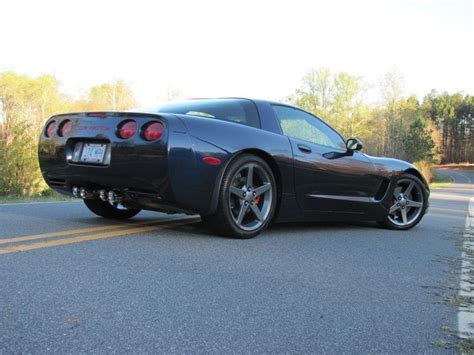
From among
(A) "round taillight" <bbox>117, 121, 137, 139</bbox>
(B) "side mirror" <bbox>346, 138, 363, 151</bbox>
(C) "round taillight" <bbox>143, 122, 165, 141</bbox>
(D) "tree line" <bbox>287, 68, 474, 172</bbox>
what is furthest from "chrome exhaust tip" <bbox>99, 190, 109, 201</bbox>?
(D) "tree line" <bbox>287, 68, 474, 172</bbox>

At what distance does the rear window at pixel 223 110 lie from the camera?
4.69 m

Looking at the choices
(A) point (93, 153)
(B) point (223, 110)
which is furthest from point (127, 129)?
(B) point (223, 110)

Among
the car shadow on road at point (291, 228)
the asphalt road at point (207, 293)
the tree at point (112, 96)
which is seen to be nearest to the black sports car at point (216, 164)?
the car shadow on road at point (291, 228)

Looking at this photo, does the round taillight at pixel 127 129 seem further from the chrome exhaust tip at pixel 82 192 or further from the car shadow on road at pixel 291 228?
the car shadow on road at pixel 291 228

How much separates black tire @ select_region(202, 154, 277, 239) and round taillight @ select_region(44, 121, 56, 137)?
5.48 ft

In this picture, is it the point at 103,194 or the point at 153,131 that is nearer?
the point at 153,131

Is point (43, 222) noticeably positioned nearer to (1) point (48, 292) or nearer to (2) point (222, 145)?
(2) point (222, 145)

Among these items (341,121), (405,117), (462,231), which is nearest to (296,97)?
(341,121)

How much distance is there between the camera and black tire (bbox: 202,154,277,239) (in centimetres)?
432

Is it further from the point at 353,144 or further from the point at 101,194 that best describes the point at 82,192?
the point at 353,144

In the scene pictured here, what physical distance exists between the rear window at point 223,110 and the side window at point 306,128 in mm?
359

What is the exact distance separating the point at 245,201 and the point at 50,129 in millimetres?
1989

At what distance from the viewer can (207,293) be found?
2.77 m

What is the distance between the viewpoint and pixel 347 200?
554cm
